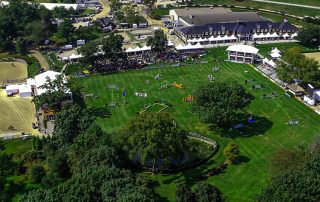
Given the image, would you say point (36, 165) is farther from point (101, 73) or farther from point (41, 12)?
point (41, 12)

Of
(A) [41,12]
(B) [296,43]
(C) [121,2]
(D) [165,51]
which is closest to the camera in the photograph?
(D) [165,51]

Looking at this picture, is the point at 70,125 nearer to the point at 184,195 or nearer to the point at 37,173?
the point at 37,173

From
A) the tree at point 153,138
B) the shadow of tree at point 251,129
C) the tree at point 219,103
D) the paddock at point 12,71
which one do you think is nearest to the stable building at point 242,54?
the shadow of tree at point 251,129

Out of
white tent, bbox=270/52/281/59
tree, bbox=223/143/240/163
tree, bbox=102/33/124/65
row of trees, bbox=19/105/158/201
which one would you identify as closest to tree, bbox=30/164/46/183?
row of trees, bbox=19/105/158/201

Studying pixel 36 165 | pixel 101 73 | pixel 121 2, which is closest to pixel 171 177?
pixel 36 165

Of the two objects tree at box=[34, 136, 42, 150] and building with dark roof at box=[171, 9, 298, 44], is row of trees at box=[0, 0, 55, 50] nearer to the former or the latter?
building with dark roof at box=[171, 9, 298, 44]
